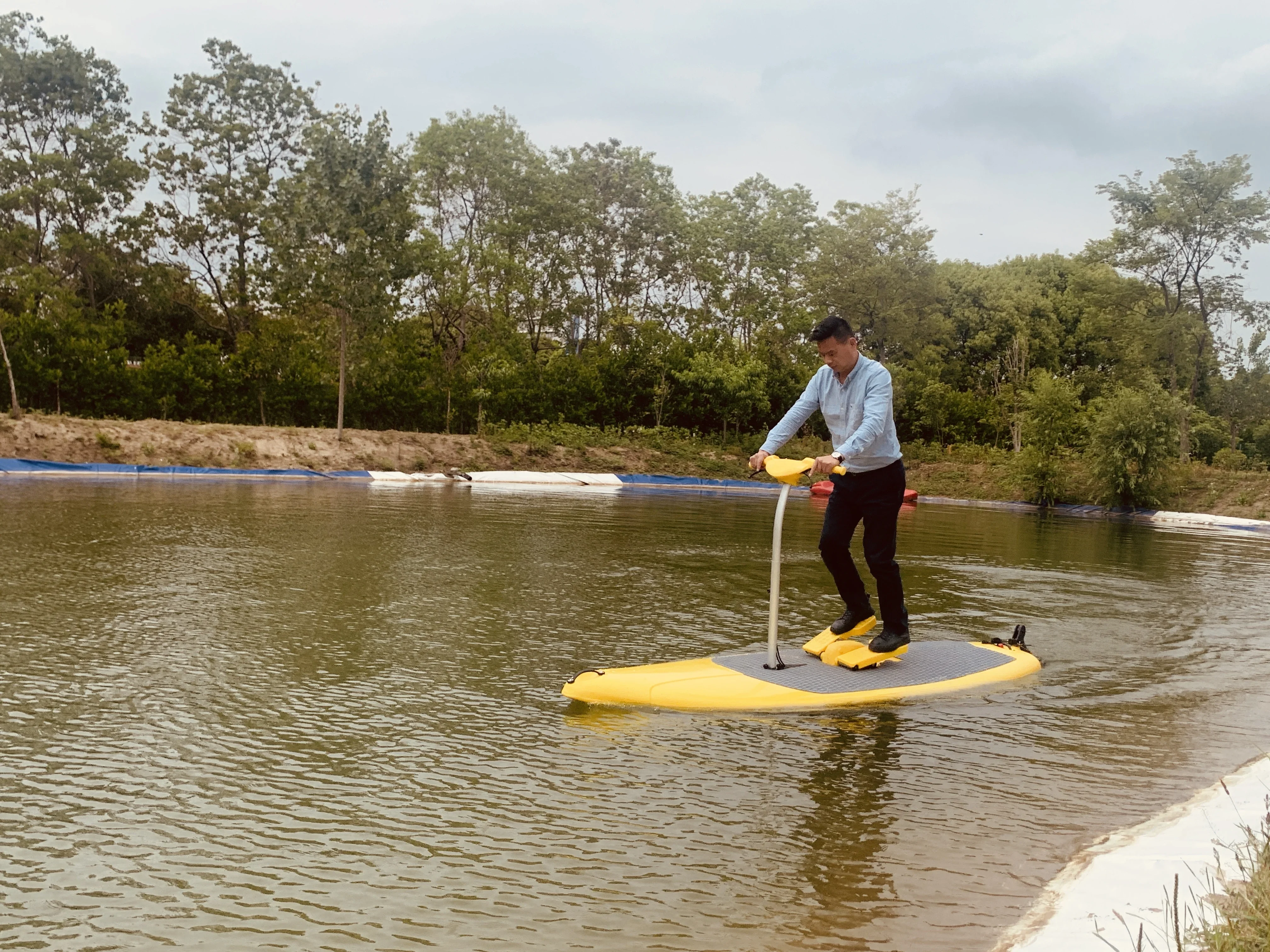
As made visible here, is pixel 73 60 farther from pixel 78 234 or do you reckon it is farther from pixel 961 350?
pixel 961 350

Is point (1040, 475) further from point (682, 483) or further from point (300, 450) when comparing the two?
point (300, 450)

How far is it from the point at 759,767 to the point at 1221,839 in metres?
1.88

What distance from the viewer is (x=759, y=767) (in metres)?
4.71

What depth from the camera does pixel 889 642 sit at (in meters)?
6.55

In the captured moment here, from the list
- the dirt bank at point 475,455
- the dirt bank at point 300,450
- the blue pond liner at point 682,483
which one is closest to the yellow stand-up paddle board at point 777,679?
the dirt bank at point 300,450

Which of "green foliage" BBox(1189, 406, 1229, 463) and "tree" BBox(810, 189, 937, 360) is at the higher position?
"tree" BBox(810, 189, 937, 360)

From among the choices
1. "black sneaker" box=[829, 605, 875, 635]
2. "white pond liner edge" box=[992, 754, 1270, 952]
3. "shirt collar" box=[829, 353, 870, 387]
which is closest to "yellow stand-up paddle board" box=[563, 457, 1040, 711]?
"black sneaker" box=[829, 605, 875, 635]

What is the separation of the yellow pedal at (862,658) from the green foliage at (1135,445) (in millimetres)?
28520

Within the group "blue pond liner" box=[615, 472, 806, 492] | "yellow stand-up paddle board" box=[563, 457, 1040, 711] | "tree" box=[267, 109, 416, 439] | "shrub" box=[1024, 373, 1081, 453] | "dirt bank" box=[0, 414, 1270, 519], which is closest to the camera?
"yellow stand-up paddle board" box=[563, 457, 1040, 711]

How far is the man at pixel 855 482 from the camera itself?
6.12m

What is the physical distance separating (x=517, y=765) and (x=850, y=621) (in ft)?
9.47

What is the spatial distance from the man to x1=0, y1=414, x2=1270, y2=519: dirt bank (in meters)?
24.7

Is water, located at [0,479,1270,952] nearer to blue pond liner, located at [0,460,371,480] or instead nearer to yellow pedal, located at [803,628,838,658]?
yellow pedal, located at [803,628,838,658]

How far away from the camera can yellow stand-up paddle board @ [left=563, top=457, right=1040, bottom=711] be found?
223 inches
